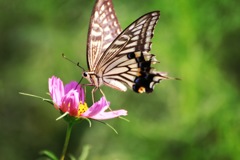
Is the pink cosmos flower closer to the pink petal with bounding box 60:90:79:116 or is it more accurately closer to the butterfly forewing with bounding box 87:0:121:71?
the pink petal with bounding box 60:90:79:116

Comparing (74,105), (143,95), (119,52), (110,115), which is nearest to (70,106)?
(74,105)

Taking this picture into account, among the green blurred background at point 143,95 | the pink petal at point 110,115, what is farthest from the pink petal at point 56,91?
the green blurred background at point 143,95

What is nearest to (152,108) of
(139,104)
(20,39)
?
(139,104)

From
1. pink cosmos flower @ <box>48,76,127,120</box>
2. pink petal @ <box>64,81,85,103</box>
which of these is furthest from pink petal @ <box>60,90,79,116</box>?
pink petal @ <box>64,81,85,103</box>

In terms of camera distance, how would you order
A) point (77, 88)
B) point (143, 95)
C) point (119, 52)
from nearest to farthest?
1. point (77, 88)
2. point (119, 52)
3. point (143, 95)

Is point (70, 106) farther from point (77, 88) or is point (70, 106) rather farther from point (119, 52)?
point (119, 52)

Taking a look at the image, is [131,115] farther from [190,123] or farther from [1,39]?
[1,39]

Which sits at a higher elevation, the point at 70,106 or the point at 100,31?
the point at 100,31
